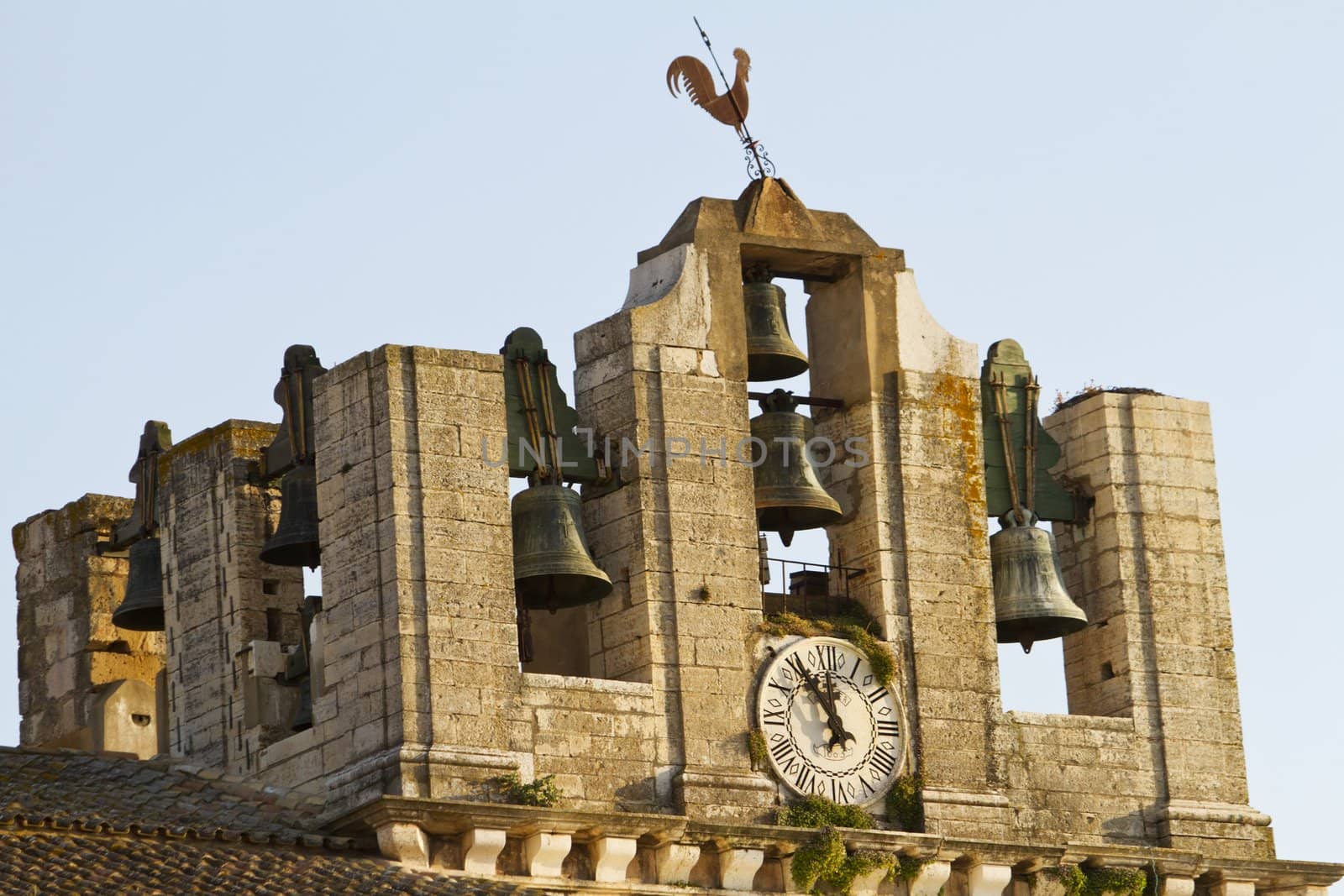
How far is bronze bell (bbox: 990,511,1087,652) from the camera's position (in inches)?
1041

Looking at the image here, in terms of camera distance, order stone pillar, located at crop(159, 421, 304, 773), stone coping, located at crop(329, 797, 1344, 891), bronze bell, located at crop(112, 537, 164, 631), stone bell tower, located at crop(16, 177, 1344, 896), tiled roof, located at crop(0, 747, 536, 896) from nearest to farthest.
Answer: tiled roof, located at crop(0, 747, 536, 896), stone coping, located at crop(329, 797, 1344, 891), stone bell tower, located at crop(16, 177, 1344, 896), stone pillar, located at crop(159, 421, 304, 773), bronze bell, located at crop(112, 537, 164, 631)

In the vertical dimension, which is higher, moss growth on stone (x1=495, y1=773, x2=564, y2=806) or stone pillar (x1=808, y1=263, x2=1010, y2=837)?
stone pillar (x1=808, y1=263, x2=1010, y2=837)

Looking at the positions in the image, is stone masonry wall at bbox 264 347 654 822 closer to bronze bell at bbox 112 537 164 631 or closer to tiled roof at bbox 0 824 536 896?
tiled roof at bbox 0 824 536 896

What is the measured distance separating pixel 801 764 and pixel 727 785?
2.07 ft

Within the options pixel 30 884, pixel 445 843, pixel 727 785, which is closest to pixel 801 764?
pixel 727 785

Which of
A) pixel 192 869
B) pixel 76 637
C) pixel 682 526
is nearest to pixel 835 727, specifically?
pixel 682 526

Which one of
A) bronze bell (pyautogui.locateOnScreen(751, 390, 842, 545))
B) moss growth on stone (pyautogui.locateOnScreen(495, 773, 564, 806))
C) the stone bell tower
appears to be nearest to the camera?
moss growth on stone (pyautogui.locateOnScreen(495, 773, 564, 806))

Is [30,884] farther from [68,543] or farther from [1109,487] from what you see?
[1109,487]

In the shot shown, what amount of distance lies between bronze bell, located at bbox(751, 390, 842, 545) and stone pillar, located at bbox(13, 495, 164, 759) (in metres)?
4.75

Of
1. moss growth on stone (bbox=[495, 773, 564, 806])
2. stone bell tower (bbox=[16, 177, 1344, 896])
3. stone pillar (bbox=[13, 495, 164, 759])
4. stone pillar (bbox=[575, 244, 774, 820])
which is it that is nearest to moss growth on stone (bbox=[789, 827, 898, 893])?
stone bell tower (bbox=[16, 177, 1344, 896])

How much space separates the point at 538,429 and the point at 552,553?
0.90m

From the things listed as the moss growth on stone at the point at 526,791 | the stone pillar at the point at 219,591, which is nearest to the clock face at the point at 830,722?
the moss growth on stone at the point at 526,791

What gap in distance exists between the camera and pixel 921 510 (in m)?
26.1

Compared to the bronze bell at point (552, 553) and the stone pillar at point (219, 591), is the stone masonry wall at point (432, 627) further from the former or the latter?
the stone pillar at point (219, 591)
